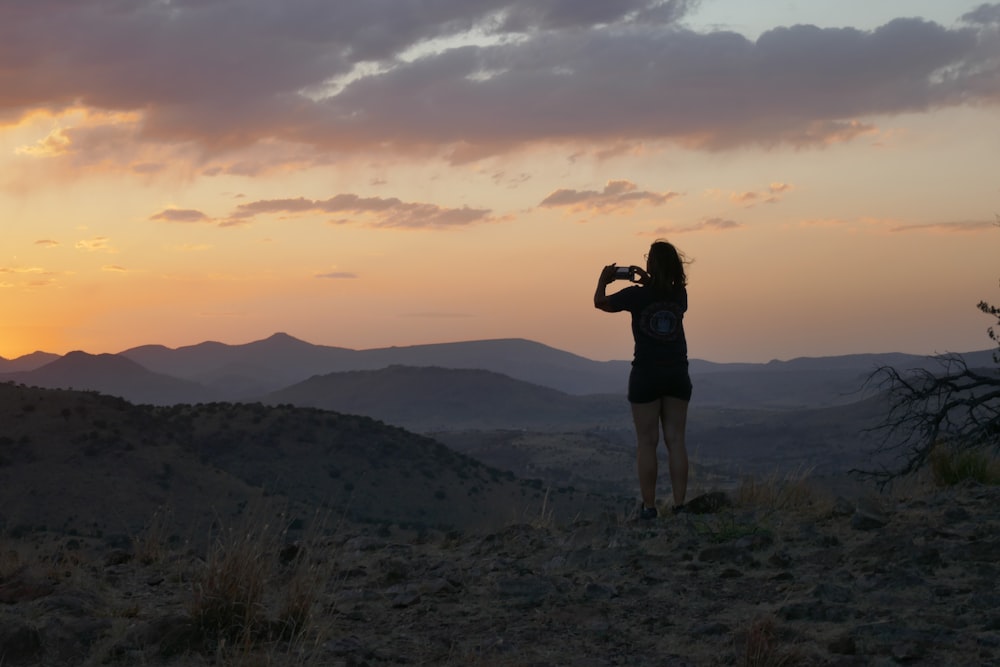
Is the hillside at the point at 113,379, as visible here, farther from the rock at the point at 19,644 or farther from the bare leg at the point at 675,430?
the rock at the point at 19,644

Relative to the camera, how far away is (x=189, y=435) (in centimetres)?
4250

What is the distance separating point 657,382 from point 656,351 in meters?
0.25

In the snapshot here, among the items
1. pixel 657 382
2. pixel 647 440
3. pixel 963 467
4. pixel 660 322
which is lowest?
pixel 963 467

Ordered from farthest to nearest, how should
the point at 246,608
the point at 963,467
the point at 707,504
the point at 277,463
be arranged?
the point at 277,463 → the point at 963,467 → the point at 707,504 → the point at 246,608

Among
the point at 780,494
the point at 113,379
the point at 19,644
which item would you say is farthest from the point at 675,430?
the point at 113,379

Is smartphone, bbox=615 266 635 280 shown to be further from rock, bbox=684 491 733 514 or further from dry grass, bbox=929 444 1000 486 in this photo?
dry grass, bbox=929 444 1000 486

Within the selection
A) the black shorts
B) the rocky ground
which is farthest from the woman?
the rocky ground

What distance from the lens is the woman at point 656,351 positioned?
7.96 meters

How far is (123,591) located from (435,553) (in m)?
2.29

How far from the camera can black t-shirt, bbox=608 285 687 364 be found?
7.96m

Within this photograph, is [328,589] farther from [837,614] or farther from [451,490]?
[451,490]

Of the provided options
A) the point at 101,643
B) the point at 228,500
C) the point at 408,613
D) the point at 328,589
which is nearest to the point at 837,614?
the point at 408,613

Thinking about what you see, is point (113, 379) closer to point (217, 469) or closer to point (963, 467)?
point (217, 469)

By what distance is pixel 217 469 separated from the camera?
119ft
